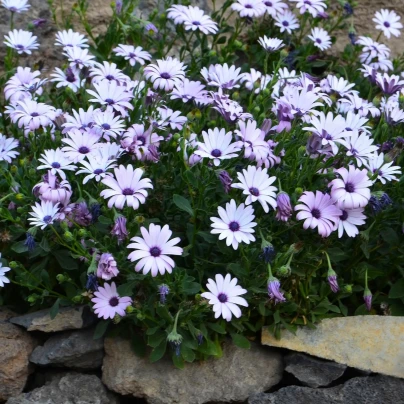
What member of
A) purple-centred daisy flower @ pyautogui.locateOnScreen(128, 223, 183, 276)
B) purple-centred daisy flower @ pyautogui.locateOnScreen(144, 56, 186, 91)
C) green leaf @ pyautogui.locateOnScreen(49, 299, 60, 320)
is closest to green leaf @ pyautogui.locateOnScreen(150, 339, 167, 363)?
purple-centred daisy flower @ pyautogui.locateOnScreen(128, 223, 183, 276)

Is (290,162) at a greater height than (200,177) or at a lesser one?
greater

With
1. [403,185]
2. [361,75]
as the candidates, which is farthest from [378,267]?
[361,75]

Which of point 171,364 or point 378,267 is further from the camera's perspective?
point 378,267

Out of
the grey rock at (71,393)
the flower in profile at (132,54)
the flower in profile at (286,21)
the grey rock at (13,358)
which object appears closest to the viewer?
the grey rock at (71,393)

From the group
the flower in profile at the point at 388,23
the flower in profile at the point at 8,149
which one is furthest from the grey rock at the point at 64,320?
the flower in profile at the point at 388,23

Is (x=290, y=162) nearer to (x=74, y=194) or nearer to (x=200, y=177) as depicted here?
(x=200, y=177)

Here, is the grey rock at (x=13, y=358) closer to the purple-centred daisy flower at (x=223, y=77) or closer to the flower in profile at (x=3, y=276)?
the flower in profile at (x=3, y=276)

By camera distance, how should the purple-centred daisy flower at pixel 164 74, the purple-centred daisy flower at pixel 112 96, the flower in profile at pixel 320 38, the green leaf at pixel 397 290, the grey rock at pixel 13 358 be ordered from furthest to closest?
the flower in profile at pixel 320 38
the purple-centred daisy flower at pixel 164 74
the purple-centred daisy flower at pixel 112 96
the green leaf at pixel 397 290
the grey rock at pixel 13 358
